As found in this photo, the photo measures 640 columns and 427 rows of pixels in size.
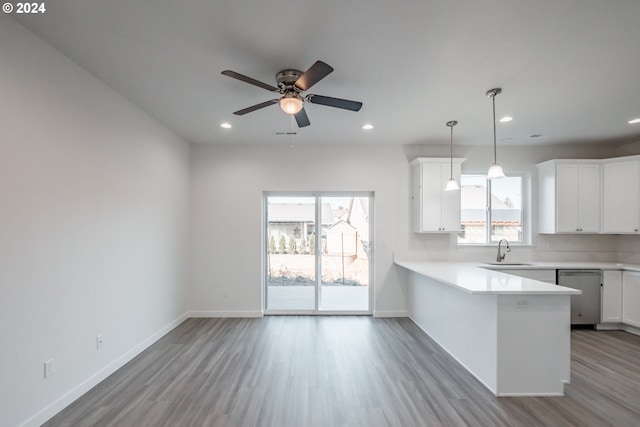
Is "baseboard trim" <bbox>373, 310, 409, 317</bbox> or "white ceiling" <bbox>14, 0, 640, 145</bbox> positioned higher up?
"white ceiling" <bbox>14, 0, 640, 145</bbox>

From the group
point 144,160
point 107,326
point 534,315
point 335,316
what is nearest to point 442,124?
point 534,315

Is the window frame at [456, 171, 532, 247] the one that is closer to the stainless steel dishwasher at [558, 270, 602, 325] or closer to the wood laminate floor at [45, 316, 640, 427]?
the stainless steel dishwasher at [558, 270, 602, 325]

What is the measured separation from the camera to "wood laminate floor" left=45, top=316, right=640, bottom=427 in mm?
2166

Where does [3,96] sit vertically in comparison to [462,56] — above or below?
below

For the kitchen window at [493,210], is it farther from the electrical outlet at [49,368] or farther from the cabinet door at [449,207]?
the electrical outlet at [49,368]

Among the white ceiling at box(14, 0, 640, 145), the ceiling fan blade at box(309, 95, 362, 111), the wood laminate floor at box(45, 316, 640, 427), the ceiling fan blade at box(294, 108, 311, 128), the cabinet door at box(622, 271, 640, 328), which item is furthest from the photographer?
the cabinet door at box(622, 271, 640, 328)

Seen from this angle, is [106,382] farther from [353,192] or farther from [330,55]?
[353,192]

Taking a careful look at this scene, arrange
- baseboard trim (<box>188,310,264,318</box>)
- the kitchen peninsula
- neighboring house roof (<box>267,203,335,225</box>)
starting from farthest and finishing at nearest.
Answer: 1. neighboring house roof (<box>267,203,335,225</box>)
2. baseboard trim (<box>188,310,264,318</box>)
3. the kitchen peninsula

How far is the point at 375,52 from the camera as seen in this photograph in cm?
217

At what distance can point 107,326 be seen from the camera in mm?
2744

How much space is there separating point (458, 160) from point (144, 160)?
4.32 m

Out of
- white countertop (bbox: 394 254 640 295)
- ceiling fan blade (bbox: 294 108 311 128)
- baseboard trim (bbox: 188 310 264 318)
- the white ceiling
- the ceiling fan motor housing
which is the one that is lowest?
baseboard trim (bbox: 188 310 264 318)

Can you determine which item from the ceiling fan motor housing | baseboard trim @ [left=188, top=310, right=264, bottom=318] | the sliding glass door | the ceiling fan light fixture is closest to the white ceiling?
the ceiling fan motor housing

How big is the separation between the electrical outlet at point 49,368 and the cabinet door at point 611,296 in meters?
6.30
